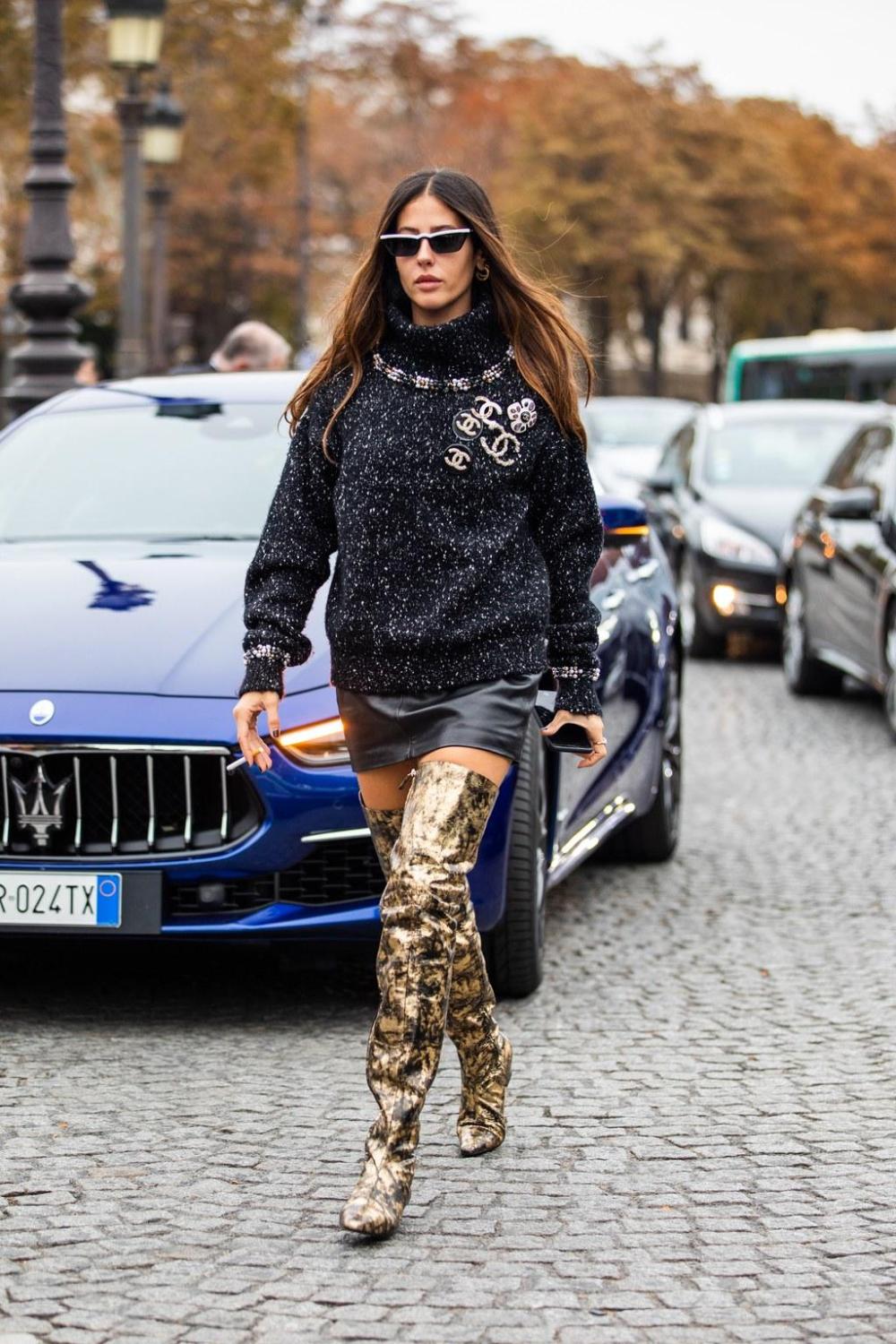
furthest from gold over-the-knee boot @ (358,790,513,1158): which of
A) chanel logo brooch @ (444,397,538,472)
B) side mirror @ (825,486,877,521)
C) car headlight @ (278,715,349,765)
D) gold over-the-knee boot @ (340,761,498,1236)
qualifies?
side mirror @ (825,486,877,521)

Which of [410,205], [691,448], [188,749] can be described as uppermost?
[410,205]

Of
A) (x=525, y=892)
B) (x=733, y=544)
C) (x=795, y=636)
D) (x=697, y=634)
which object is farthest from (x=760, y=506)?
(x=525, y=892)

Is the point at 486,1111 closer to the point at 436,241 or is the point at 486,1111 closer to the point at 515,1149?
the point at 515,1149

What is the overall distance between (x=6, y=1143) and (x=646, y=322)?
6351 centimetres

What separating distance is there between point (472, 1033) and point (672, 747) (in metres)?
3.70

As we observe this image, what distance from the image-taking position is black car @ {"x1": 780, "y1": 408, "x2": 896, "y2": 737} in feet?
38.3

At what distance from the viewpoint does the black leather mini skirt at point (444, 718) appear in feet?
13.7

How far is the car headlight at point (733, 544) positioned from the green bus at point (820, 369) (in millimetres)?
18026

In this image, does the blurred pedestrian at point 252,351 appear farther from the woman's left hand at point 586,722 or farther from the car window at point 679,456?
the woman's left hand at point 586,722

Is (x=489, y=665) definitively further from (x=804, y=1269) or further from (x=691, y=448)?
(x=691, y=448)

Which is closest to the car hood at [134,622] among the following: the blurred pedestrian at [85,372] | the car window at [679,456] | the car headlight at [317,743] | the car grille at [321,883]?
the car headlight at [317,743]

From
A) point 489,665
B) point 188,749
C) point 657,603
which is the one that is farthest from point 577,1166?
point 657,603

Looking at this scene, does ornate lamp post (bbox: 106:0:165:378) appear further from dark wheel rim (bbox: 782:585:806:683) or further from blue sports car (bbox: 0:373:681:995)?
blue sports car (bbox: 0:373:681:995)

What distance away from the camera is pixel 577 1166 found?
4508 millimetres
